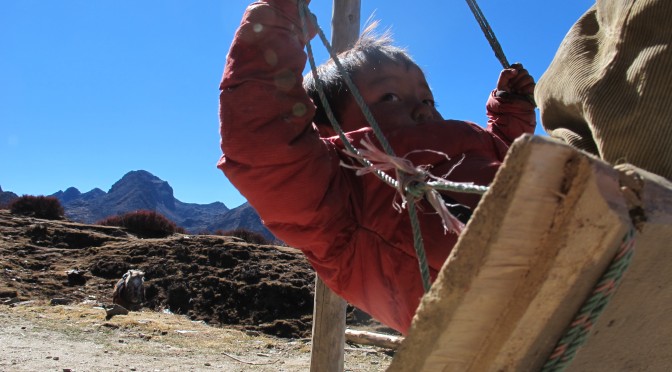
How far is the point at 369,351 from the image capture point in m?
5.71

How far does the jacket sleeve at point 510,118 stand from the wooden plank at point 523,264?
4.82 feet

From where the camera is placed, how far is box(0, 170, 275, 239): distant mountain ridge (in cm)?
3722

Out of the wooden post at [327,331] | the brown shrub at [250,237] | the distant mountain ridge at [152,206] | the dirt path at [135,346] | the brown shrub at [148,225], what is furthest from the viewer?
the distant mountain ridge at [152,206]

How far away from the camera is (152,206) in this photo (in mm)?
46250

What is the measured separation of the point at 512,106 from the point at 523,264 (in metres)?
1.55

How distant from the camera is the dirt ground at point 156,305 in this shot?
4.98m

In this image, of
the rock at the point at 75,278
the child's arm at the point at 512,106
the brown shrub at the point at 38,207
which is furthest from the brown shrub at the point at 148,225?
the child's arm at the point at 512,106

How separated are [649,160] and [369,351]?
5.24 metres

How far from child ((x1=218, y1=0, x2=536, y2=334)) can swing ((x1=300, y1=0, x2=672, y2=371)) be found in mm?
489

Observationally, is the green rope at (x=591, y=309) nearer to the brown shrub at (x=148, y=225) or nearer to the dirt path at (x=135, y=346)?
the dirt path at (x=135, y=346)

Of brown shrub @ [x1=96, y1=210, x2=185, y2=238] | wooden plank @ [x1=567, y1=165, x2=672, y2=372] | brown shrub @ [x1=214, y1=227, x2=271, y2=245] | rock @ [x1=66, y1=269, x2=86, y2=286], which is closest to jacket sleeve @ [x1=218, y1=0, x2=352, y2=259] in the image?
wooden plank @ [x1=567, y1=165, x2=672, y2=372]

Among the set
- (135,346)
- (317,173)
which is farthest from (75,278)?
(317,173)

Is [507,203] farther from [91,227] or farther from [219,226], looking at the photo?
[219,226]

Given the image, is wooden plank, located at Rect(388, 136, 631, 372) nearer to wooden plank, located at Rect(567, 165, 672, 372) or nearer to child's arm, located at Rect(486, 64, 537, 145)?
wooden plank, located at Rect(567, 165, 672, 372)
